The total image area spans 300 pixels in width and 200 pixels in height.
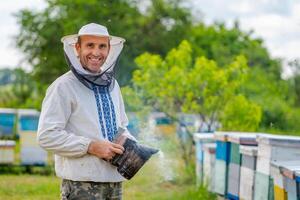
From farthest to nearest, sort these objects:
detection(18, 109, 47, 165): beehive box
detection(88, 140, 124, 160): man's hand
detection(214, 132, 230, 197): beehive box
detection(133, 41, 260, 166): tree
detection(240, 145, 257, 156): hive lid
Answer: detection(18, 109, 47, 165): beehive box → detection(133, 41, 260, 166): tree → detection(214, 132, 230, 197): beehive box → detection(240, 145, 257, 156): hive lid → detection(88, 140, 124, 160): man's hand

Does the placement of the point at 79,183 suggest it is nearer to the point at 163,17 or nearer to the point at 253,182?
the point at 253,182

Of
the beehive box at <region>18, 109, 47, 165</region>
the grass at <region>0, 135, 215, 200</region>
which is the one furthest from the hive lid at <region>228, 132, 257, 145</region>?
the beehive box at <region>18, 109, 47, 165</region>

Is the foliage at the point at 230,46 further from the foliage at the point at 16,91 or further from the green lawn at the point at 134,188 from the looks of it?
the green lawn at the point at 134,188

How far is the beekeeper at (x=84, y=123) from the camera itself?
324 centimetres

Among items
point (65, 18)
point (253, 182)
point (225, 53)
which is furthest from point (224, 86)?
point (225, 53)

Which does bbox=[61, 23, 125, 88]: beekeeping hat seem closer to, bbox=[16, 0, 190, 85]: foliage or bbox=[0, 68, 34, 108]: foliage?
bbox=[16, 0, 190, 85]: foliage

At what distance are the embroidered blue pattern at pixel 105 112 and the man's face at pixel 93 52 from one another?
0.36 feet

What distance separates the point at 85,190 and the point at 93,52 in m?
0.64

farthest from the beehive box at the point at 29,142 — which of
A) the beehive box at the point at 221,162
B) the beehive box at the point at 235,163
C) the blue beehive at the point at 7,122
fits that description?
the beehive box at the point at 235,163

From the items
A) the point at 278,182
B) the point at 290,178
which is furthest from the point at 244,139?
the point at 290,178

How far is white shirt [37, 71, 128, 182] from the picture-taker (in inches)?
127

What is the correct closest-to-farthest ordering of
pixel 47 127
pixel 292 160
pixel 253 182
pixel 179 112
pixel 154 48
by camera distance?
pixel 47 127 < pixel 292 160 < pixel 253 182 < pixel 179 112 < pixel 154 48

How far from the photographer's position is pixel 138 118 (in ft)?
31.2

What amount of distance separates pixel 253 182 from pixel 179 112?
4.49 metres
